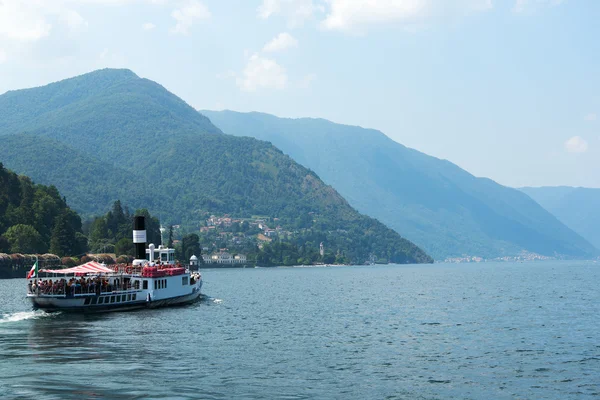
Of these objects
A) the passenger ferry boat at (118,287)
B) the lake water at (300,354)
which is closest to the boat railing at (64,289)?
the passenger ferry boat at (118,287)

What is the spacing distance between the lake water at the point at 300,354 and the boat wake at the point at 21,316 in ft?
0.47

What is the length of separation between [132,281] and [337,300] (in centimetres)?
4057

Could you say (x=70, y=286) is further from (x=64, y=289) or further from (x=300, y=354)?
(x=300, y=354)

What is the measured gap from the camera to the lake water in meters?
42.9

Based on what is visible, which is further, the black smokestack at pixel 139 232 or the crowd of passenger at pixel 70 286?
the black smokestack at pixel 139 232

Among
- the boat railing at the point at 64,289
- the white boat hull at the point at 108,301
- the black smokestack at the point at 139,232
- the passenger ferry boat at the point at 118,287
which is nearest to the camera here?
the white boat hull at the point at 108,301

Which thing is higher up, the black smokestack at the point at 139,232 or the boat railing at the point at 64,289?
the black smokestack at the point at 139,232

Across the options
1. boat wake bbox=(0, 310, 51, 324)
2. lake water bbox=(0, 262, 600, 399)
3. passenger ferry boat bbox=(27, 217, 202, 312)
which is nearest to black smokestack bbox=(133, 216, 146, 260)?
passenger ferry boat bbox=(27, 217, 202, 312)

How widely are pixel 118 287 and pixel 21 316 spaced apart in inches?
527

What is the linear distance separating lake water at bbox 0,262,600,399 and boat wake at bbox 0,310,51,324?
0.14 meters

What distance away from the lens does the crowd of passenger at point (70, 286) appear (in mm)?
81438

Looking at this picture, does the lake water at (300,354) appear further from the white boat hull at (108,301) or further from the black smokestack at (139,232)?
the black smokestack at (139,232)

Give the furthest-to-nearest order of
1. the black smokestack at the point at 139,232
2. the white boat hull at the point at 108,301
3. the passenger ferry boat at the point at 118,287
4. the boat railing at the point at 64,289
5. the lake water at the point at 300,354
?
the black smokestack at the point at 139,232 < the passenger ferry boat at the point at 118,287 < the boat railing at the point at 64,289 < the white boat hull at the point at 108,301 < the lake water at the point at 300,354

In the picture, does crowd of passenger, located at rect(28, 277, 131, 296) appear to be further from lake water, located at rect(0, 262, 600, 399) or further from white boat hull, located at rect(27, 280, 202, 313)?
lake water, located at rect(0, 262, 600, 399)
